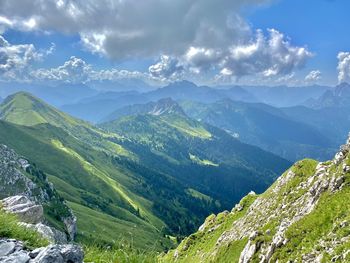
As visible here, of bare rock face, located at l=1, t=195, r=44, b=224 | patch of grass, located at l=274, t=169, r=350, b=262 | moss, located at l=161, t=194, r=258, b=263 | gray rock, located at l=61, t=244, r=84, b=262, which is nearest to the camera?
gray rock, located at l=61, t=244, r=84, b=262

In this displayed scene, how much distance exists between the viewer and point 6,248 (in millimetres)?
11594

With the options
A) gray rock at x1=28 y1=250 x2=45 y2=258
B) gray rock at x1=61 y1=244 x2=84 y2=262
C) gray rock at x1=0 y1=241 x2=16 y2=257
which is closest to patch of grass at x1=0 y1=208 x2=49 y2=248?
gray rock at x1=0 y1=241 x2=16 y2=257

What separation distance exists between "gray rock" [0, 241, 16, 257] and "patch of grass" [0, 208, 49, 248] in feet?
2.14

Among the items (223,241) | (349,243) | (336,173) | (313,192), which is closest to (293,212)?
(313,192)

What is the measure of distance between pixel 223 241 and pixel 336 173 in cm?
5900

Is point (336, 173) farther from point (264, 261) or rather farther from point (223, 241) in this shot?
point (223, 241)

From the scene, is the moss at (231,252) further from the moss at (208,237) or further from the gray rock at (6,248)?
the gray rock at (6,248)

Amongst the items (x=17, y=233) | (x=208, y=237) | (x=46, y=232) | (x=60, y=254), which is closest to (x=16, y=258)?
(x=60, y=254)

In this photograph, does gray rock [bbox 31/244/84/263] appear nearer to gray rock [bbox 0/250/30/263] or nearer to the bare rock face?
gray rock [bbox 0/250/30/263]

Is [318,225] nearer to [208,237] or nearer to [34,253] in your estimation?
[34,253]

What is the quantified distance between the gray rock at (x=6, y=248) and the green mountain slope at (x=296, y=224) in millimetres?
5623

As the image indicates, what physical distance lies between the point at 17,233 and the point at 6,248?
1.39m

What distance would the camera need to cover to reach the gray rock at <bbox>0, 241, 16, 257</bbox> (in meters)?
11.4

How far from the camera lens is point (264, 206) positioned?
116m
